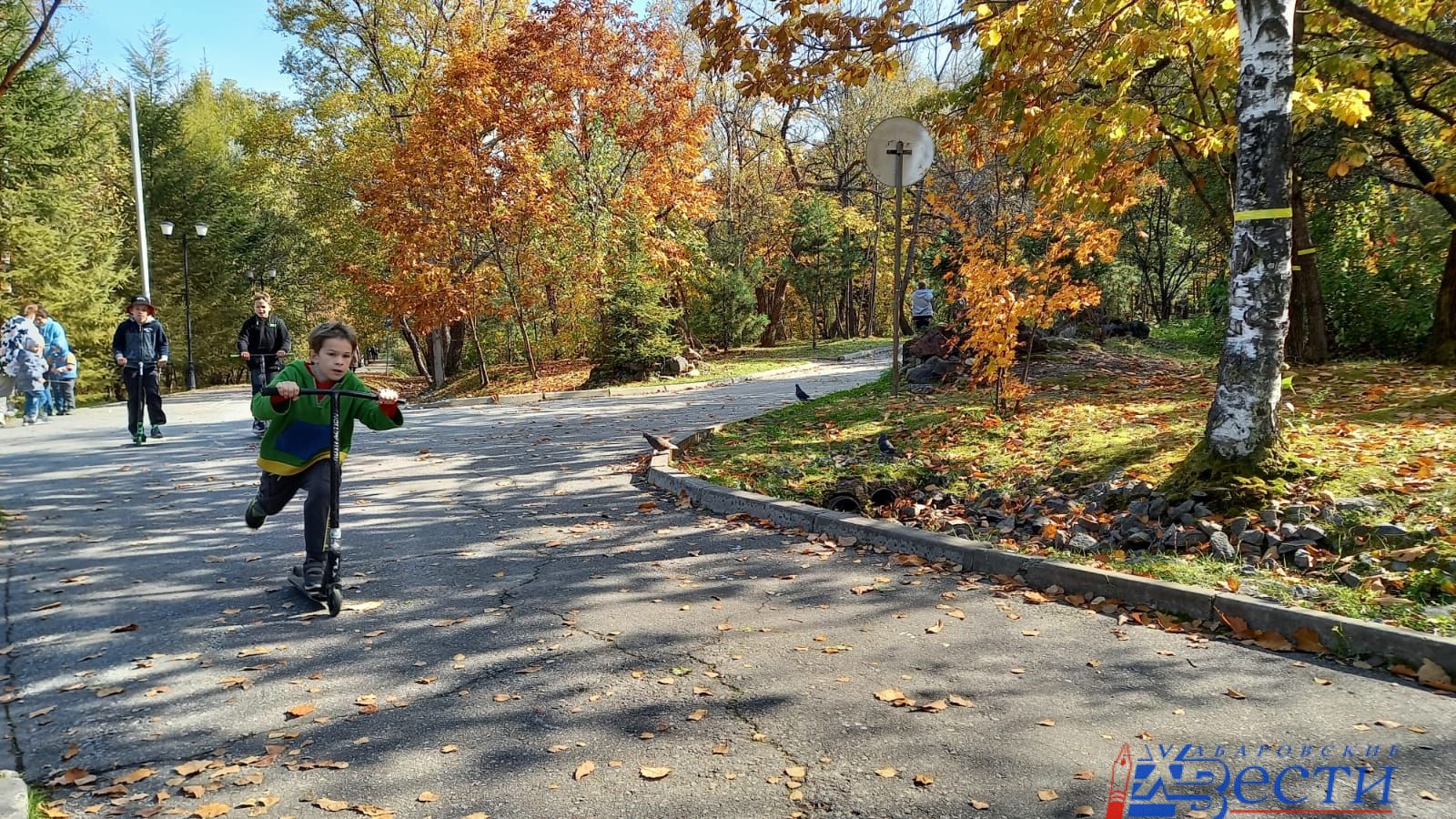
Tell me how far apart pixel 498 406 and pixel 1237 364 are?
1307 centimetres

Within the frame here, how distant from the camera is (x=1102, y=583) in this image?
4656 millimetres

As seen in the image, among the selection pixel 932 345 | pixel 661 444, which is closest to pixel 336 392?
pixel 661 444

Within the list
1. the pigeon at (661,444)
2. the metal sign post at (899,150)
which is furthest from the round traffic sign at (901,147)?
the pigeon at (661,444)

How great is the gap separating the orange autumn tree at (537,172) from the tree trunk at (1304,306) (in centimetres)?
1327

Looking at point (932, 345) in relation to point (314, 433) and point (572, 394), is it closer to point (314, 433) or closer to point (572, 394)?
point (572, 394)

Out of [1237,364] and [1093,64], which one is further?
[1093,64]

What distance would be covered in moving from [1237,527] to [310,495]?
5518 mm

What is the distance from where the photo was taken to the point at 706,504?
717 centimetres

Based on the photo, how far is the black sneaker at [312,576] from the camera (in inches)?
191

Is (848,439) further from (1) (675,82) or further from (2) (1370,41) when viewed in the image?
(1) (675,82)

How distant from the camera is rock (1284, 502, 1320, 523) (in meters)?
5.03

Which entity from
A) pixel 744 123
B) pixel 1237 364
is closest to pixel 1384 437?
pixel 1237 364

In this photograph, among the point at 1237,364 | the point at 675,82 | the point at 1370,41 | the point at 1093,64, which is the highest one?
the point at 675,82

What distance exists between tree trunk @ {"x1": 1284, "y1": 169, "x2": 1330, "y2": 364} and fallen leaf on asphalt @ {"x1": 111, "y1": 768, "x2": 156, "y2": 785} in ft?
42.0
